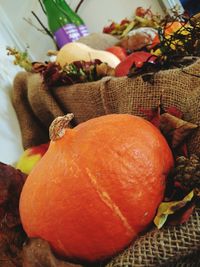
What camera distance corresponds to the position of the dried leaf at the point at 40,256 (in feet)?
1.26

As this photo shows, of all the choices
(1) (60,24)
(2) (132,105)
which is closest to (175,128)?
(2) (132,105)

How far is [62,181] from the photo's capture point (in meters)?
0.40

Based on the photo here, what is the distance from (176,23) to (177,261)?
2.69ft

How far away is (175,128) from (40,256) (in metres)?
0.26

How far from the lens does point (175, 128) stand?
49 centimetres

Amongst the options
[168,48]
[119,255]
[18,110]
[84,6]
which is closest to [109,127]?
[119,255]

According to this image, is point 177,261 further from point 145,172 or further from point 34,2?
point 34,2

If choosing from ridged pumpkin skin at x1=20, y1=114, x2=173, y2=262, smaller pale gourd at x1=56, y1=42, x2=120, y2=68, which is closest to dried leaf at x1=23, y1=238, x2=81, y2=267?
ridged pumpkin skin at x1=20, y1=114, x2=173, y2=262

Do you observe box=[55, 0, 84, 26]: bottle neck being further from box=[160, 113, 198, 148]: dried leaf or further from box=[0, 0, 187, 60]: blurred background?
box=[160, 113, 198, 148]: dried leaf

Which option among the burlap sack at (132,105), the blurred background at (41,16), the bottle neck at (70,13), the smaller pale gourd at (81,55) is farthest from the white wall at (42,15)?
the burlap sack at (132,105)

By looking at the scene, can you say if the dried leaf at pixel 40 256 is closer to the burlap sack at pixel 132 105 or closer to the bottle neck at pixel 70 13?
the burlap sack at pixel 132 105

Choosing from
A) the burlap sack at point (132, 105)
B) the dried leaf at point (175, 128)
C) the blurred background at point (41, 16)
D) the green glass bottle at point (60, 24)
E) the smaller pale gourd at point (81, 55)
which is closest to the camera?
the burlap sack at point (132, 105)

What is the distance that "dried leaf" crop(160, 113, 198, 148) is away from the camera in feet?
1.58

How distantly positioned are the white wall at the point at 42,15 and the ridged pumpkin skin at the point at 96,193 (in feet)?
4.70
